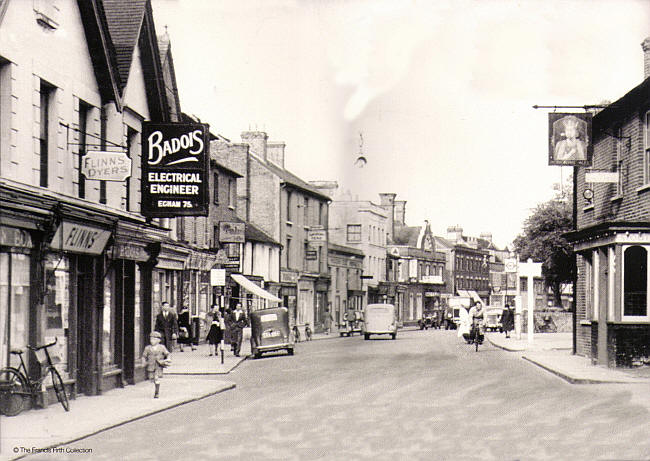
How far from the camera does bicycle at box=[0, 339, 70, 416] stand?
13.7 meters

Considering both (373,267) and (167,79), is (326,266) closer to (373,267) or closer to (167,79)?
(373,267)

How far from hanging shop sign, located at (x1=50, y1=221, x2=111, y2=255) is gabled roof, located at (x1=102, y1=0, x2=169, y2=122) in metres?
3.32

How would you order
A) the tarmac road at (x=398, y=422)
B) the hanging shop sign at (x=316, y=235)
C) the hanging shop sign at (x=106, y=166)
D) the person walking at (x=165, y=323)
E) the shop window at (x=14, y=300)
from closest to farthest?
the tarmac road at (x=398, y=422), the shop window at (x=14, y=300), the hanging shop sign at (x=106, y=166), the person walking at (x=165, y=323), the hanging shop sign at (x=316, y=235)

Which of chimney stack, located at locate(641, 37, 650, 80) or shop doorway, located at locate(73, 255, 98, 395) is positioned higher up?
chimney stack, located at locate(641, 37, 650, 80)

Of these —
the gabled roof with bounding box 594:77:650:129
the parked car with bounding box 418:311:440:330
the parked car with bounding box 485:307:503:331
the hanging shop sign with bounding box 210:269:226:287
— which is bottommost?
the parked car with bounding box 418:311:440:330

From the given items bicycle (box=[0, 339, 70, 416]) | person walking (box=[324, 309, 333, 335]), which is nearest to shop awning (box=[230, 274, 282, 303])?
person walking (box=[324, 309, 333, 335])

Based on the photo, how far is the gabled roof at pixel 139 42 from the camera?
64.7ft

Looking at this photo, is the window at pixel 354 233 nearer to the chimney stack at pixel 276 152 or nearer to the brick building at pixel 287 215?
the brick building at pixel 287 215

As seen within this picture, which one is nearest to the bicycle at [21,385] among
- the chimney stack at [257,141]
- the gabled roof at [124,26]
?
the gabled roof at [124,26]

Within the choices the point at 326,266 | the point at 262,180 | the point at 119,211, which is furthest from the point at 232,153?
the point at 119,211

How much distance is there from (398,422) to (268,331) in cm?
1812

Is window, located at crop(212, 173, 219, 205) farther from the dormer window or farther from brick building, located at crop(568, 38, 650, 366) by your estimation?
the dormer window

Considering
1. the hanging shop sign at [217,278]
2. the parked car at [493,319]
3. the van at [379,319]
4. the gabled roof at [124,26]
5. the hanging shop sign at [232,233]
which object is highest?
the gabled roof at [124,26]

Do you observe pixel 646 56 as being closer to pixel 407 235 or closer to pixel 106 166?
pixel 106 166
